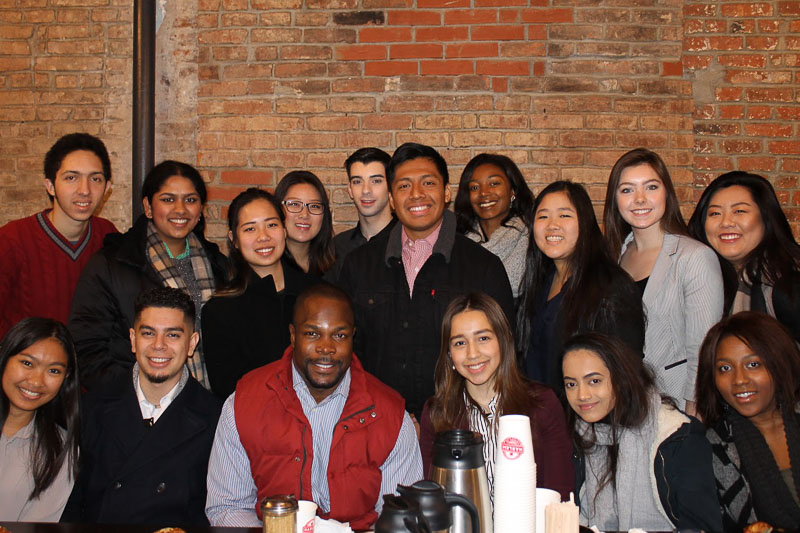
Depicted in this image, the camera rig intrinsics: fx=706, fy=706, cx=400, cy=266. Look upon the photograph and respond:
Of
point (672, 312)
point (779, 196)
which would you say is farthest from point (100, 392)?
point (779, 196)

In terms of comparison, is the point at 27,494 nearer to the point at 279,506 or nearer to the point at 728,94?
the point at 279,506

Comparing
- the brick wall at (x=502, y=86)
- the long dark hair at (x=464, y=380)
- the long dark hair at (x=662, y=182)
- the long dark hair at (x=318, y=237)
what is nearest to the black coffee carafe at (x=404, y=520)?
the long dark hair at (x=464, y=380)

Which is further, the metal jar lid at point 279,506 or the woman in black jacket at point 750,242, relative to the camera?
the woman in black jacket at point 750,242

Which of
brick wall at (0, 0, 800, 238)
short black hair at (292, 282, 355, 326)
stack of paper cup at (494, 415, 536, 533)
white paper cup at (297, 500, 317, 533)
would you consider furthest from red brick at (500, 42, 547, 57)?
white paper cup at (297, 500, 317, 533)

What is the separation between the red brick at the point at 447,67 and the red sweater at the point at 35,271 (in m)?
2.08

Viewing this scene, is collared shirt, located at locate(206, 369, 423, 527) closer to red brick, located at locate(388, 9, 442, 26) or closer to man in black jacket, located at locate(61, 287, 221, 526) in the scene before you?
man in black jacket, located at locate(61, 287, 221, 526)

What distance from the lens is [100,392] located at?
2.52m

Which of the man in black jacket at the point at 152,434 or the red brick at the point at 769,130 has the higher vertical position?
the red brick at the point at 769,130

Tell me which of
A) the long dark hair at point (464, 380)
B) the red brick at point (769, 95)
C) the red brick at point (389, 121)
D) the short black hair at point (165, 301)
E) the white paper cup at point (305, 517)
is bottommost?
the white paper cup at point (305, 517)

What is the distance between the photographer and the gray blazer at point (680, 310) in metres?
2.70

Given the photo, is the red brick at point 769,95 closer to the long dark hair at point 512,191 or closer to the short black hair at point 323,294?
the long dark hair at point 512,191

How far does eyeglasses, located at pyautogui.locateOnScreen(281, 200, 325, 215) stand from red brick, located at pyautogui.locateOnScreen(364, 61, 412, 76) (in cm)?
103

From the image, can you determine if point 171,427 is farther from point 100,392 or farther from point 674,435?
point 674,435

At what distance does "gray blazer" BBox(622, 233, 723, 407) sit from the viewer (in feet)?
8.86
